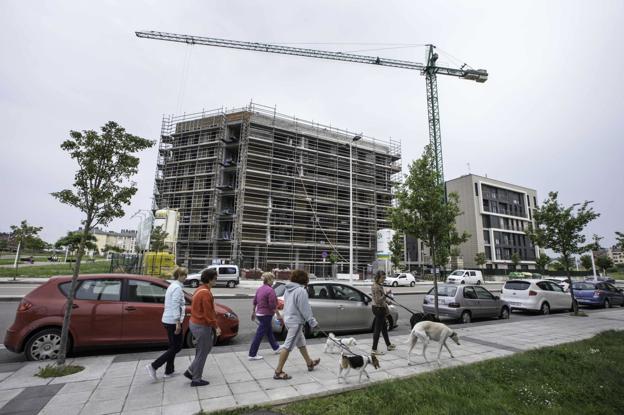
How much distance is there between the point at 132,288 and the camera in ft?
20.8

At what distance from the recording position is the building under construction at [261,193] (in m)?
37.1

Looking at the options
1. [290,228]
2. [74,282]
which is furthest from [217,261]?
[74,282]

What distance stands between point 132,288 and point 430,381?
19.1 feet

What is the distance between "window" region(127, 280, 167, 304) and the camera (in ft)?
20.7

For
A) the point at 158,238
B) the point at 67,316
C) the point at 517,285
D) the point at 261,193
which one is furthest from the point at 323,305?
the point at 261,193

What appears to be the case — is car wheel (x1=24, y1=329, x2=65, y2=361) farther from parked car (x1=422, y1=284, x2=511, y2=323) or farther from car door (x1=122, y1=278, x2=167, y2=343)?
parked car (x1=422, y1=284, x2=511, y2=323)

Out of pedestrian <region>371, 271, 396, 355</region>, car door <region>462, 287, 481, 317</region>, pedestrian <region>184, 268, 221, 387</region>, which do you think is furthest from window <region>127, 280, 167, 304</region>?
car door <region>462, 287, 481, 317</region>

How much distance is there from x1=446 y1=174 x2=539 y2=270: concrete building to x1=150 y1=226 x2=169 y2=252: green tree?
50.2 meters

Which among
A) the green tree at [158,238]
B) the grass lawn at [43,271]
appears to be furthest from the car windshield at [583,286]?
the grass lawn at [43,271]

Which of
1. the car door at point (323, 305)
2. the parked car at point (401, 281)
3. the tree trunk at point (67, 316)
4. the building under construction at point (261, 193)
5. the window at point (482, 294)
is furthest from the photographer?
the building under construction at point (261, 193)

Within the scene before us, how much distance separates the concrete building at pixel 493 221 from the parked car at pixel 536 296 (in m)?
46.8

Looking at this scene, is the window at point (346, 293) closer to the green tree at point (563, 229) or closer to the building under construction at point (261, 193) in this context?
the green tree at point (563, 229)

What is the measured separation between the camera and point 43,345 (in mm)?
5695

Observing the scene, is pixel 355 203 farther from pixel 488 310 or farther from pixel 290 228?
pixel 488 310
